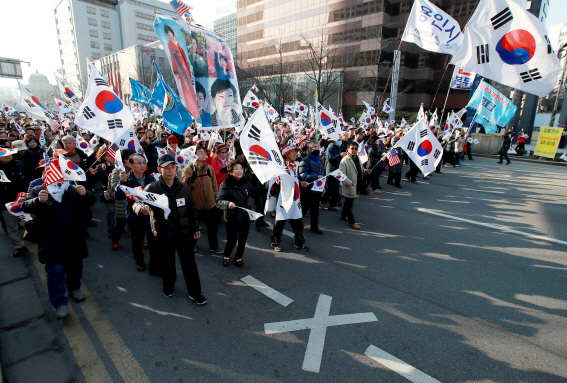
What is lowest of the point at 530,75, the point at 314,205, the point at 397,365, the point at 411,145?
the point at 397,365

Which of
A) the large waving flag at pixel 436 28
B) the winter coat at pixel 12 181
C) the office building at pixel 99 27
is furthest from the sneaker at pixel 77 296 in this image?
the office building at pixel 99 27

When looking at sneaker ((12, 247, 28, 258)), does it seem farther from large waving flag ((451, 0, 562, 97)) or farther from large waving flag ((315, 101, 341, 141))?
large waving flag ((451, 0, 562, 97))

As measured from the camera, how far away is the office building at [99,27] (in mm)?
84381

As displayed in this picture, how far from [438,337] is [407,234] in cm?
330

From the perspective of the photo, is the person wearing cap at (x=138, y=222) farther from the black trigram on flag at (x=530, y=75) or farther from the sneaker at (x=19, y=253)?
the black trigram on flag at (x=530, y=75)

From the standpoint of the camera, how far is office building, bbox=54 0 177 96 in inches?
3322

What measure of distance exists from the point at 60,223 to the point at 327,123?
7.20 m

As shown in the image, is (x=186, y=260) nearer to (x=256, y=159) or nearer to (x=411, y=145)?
(x=256, y=159)

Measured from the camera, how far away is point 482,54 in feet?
17.4

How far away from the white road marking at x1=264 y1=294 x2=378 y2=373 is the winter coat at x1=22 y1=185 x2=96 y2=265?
2.64 meters

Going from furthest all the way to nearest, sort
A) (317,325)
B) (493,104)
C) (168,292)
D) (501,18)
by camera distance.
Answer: (493,104) → (501,18) → (168,292) → (317,325)

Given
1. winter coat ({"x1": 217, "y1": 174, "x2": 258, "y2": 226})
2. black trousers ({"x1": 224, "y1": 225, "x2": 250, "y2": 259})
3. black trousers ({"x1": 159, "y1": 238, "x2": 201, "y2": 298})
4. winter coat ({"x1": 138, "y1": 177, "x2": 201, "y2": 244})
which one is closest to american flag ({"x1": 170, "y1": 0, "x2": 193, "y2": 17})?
winter coat ({"x1": 217, "y1": 174, "x2": 258, "y2": 226})

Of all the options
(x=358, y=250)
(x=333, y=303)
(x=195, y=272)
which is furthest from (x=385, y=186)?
(x=195, y=272)

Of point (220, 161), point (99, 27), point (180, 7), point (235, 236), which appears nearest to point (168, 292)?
point (235, 236)
